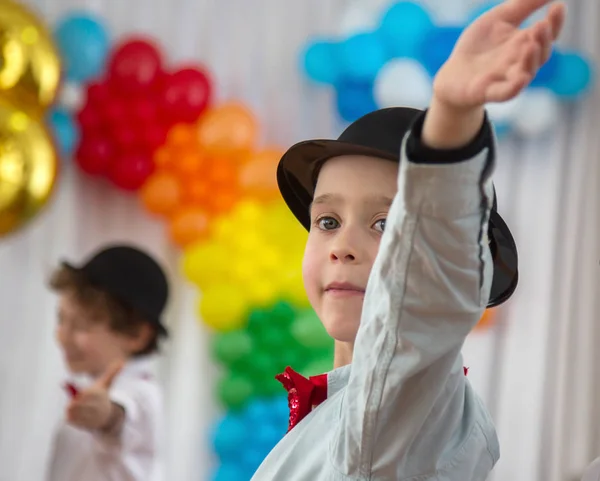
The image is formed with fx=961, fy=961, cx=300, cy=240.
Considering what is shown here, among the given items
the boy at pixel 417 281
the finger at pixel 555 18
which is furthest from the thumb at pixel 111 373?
the finger at pixel 555 18

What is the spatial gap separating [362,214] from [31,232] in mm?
2737

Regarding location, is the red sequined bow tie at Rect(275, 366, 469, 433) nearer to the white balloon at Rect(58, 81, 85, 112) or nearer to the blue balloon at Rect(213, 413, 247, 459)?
the blue balloon at Rect(213, 413, 247, 459)

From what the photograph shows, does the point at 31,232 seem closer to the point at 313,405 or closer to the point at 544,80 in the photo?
the point at 544,80

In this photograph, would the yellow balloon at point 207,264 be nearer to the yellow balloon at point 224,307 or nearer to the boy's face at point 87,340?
the yellow balloon at point 224,307

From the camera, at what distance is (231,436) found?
336cm

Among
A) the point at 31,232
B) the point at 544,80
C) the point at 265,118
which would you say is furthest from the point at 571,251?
the point at 31,232

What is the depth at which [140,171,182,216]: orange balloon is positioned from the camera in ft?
11.3

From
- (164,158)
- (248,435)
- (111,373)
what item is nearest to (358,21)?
(164,158)

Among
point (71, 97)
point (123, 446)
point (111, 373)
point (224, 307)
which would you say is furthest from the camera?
point (71, 97)

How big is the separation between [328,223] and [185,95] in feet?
7.64

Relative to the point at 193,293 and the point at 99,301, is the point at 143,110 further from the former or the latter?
the point at 99,301

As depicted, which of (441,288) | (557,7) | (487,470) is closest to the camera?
(557,7)

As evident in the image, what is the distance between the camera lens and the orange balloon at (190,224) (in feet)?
11.4

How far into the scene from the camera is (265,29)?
380 cm
